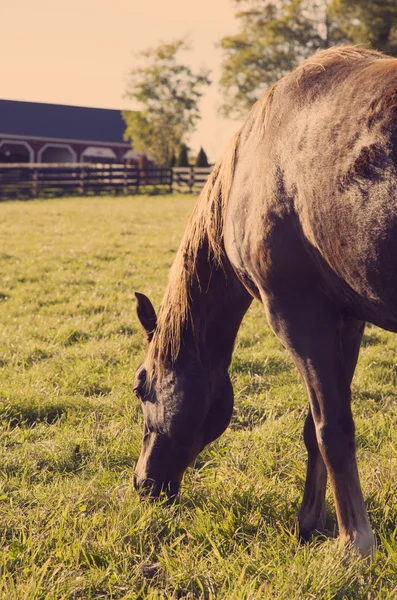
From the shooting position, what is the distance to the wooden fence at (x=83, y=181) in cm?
2742

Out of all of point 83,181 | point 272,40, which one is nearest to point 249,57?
point 272,40

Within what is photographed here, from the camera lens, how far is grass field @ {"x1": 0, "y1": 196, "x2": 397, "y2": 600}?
2.32 meters

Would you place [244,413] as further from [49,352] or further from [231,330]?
[49,352]

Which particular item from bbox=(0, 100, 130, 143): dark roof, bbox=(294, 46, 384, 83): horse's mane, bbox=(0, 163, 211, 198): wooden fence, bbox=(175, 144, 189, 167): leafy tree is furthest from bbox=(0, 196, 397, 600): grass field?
bbox=(0, 100, 130, 143): dark roof

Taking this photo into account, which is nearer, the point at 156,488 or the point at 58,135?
the point at 156,488

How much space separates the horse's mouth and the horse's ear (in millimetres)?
692

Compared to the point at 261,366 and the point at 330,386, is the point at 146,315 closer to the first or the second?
the point at 330,386

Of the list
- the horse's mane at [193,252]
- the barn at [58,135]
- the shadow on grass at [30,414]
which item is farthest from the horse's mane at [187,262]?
the barn at [58,135]

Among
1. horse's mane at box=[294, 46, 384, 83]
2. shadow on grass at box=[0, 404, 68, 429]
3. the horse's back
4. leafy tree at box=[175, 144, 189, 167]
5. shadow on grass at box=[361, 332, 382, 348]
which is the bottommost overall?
shadow on grass at box=[0, 404, 68, 429]

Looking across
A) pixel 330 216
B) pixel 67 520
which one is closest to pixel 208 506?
pixel 67 520

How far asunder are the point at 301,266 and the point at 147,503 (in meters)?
1.35

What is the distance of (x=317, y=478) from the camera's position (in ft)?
8.83

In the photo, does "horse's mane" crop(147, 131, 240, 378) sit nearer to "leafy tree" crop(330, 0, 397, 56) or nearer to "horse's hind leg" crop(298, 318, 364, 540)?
"horse's hind leg" crop(298, 318, 364, 540)

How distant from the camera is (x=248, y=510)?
2.83 metres
